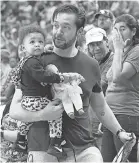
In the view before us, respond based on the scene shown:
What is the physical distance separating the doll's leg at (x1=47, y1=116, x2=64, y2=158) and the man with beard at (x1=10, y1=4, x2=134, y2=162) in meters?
0.05

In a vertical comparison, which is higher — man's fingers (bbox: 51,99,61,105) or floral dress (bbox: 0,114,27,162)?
man's fingers (bbox: 51,99,61,105)

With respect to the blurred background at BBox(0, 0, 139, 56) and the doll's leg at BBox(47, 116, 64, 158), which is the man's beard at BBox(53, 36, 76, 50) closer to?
the doll's leg at BBox(47, 116, 64, 158)

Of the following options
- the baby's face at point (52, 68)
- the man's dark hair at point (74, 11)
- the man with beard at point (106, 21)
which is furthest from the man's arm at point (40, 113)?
the man with beard at point (106, 21)

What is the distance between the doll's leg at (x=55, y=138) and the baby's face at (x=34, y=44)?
23.1 inches

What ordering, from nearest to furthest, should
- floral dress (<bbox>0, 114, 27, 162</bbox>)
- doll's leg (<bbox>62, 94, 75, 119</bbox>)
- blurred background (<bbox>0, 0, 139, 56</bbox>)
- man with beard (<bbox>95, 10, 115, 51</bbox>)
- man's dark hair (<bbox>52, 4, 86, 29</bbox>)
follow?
doll's leg (<bbox>62, 94, 75, 119</bbox>) < man's dark hair (<bbox>52, 4, 86, 29</bbox>) < floral dress (<bbox>0, 114, 27, 162</bbox>) < man with beard (<bbox>95, 10, 115, 51</bbox>) < blurred background (<bbox>0, 0, 139, 56</bbox>)

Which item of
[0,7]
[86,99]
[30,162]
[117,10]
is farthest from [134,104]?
[0,7]

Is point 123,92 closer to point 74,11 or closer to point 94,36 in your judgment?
point 94,36

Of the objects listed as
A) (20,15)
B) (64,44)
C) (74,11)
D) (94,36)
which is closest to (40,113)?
(64,44)

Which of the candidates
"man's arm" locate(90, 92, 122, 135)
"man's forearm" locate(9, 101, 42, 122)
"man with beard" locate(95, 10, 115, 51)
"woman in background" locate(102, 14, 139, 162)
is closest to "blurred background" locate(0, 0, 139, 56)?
"man with beard" locate(95, 10, 115, 51)

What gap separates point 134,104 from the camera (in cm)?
486

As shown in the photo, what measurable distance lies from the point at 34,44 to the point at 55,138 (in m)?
0.81

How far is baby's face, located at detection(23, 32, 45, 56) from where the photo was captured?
12.1 ft

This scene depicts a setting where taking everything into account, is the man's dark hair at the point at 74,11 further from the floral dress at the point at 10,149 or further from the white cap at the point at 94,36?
the white cap at the point at 94,36

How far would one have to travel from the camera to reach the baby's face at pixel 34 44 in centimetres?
369
